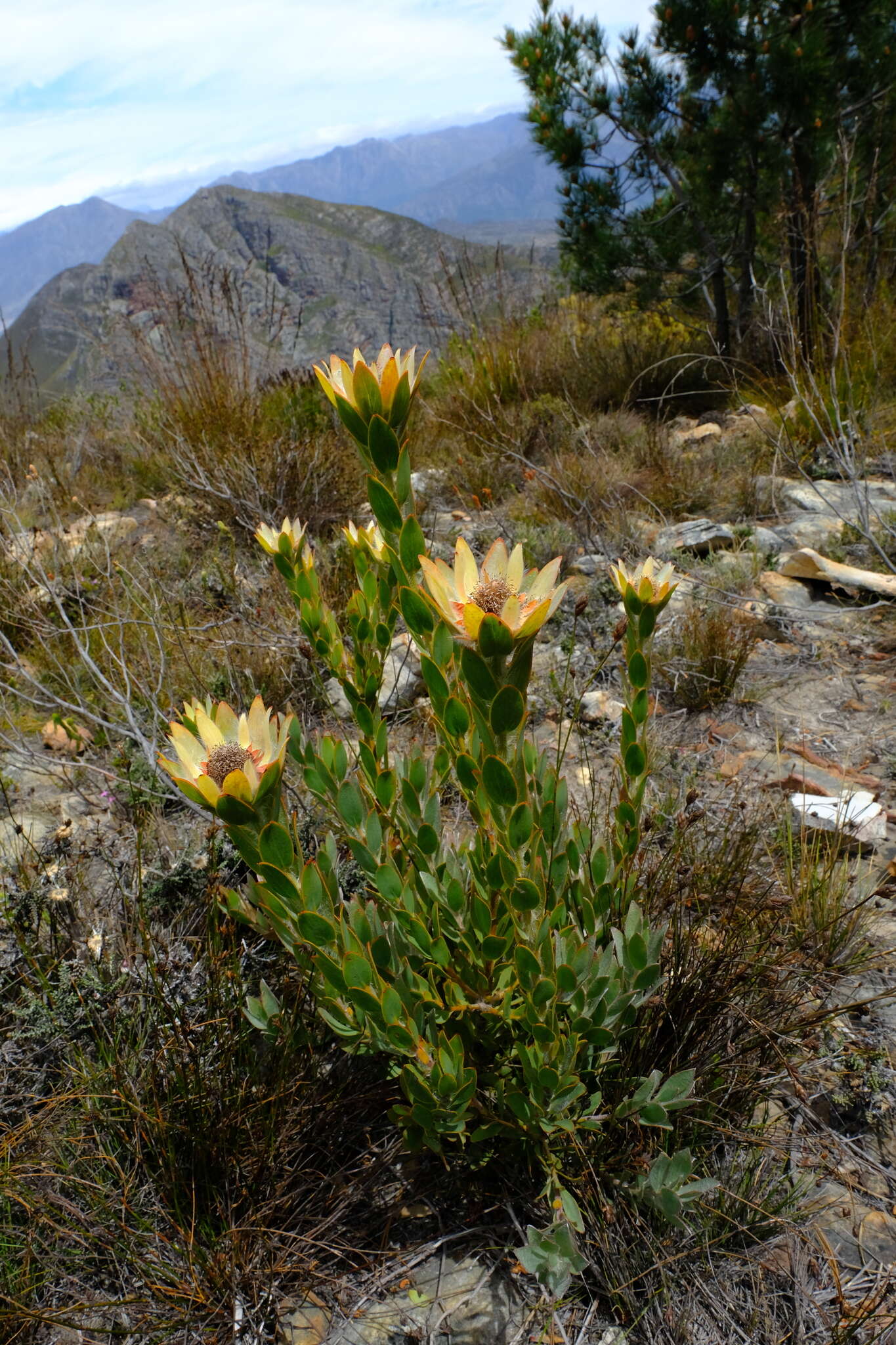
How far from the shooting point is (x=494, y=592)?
37.7 inches

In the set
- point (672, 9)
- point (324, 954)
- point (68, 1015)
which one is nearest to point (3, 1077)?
point (68, 1015)

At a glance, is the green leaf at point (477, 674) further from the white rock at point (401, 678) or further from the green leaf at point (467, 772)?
the white rock at point (401, 678)

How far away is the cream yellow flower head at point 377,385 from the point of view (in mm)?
1063

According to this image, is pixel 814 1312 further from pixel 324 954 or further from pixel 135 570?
pixel 135 570

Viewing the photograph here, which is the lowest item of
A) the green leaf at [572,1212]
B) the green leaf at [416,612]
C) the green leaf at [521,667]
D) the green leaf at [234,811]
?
the green leaf at [572,1212]

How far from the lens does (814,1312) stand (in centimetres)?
120

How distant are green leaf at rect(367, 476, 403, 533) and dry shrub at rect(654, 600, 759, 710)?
6.40 ft

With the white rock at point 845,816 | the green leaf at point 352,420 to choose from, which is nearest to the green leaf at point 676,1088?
the white rock at point 845,816

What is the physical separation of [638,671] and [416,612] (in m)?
0.43

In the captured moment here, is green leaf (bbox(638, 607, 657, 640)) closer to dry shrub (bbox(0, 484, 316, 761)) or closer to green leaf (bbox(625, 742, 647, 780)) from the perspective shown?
green leaf (bbox(625, 742, 647, 780))

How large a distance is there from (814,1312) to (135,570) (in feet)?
13.2

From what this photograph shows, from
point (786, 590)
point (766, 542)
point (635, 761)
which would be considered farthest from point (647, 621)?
point (766, 542)

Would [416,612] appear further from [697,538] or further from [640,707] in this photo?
[697,538]

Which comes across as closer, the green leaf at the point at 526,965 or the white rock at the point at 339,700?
the green leaf at the point at 526,965
